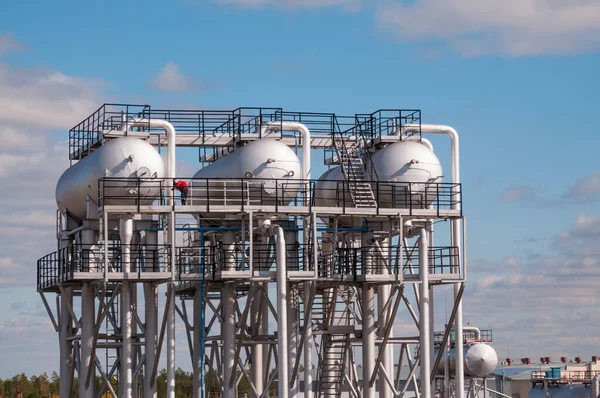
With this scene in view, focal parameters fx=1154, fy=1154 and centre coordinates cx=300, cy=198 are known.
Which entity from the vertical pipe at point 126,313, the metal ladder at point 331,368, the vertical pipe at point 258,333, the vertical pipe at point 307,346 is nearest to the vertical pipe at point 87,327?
the vertical pipe at point 126,313

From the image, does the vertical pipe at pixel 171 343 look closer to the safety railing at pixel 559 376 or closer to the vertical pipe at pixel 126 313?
the vertical pipe at pixel 126 313

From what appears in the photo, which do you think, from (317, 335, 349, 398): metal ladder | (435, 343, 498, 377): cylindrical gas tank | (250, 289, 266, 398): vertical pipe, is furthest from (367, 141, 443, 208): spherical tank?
(435, 343, 498, 377): cylindrical gas tank

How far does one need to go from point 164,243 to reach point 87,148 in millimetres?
6916

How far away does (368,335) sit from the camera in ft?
156

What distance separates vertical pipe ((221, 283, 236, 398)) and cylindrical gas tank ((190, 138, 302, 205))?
149 inches

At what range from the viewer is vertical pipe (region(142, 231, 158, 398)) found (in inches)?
1761

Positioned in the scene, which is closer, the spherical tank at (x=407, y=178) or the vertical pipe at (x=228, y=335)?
the vertical pipe at (x=228, y=335)

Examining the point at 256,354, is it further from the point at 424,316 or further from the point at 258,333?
the point at 424,316

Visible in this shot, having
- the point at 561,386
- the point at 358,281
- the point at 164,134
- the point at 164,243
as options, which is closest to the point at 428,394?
the point at 358,281

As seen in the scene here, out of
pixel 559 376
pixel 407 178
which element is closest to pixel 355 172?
pixel 407 178

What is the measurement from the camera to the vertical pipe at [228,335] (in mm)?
45125

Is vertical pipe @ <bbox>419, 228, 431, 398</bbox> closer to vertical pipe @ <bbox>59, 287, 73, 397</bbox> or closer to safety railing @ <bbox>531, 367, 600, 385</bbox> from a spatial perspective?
vertical pipe @ <bbox>59, 287, 73, 397</bbox>

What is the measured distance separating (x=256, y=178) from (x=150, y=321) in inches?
277

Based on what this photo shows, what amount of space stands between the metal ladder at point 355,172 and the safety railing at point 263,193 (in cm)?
25
